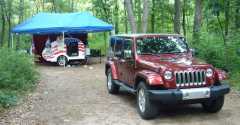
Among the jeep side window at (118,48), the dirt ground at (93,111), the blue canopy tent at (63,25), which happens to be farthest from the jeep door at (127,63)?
the blue canopy tent at (63,25)

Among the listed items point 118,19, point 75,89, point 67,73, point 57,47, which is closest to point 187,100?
point 75,89

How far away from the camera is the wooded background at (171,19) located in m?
15.1

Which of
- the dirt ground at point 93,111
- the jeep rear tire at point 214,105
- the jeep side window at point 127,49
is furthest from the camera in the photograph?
the jeep side window at point 127,49

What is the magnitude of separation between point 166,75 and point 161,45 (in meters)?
1.96

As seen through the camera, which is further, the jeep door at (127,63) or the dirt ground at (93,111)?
the jeep door at (127,63)

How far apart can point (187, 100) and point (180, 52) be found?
6.48 feet

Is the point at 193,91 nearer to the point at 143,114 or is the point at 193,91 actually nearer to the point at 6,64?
the point at 143,114

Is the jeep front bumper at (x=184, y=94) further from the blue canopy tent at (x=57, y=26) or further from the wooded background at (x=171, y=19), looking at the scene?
the blue canopy tent at (x=57, y=26)

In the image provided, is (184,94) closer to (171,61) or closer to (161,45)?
(171,61)

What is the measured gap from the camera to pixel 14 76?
43.8 feet

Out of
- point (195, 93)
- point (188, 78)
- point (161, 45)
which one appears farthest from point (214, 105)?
point (161, 45)

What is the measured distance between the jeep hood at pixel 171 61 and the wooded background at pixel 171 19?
15.4 ft

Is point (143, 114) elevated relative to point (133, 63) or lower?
lower

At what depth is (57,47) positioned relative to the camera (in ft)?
73.7
